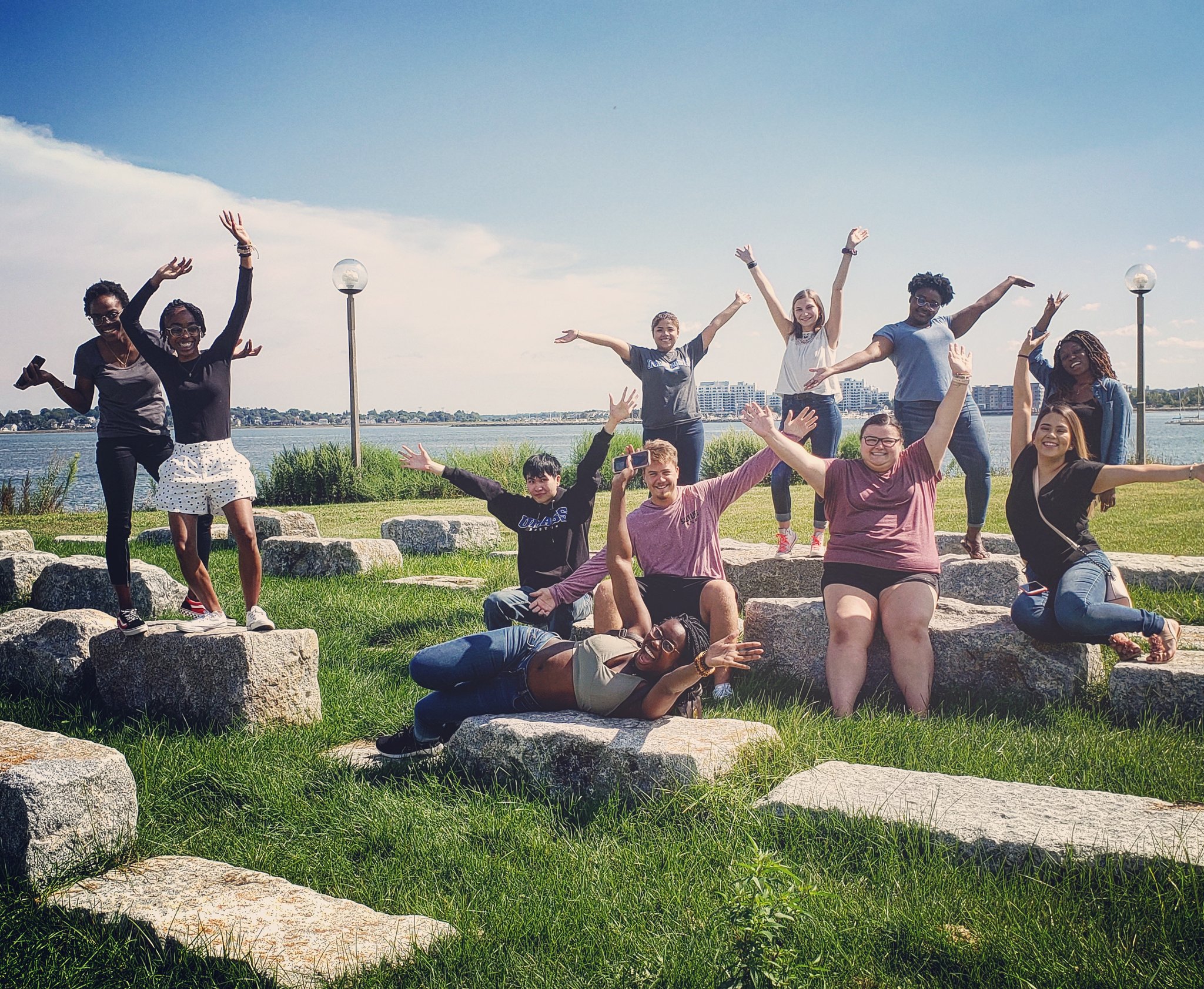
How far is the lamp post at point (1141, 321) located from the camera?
607 inches

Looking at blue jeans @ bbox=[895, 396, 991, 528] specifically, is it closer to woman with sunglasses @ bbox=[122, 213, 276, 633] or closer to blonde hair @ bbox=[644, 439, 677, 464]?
blonde hair @ bbox=[644, 439, 677, 464]

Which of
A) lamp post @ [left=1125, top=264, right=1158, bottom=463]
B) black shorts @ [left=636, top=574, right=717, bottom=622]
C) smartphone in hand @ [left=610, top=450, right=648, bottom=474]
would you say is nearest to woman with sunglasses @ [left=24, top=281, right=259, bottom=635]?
smartphone in hand @ [left=610, top=450, right=648, bottom=474]

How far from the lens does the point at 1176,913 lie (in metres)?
2.49

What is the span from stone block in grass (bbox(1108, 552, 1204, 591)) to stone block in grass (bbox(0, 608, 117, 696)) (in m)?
6.93

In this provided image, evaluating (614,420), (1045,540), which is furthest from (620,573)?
(1045,540)

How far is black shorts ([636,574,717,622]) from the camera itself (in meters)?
4.91

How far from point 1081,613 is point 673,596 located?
2.00 meters

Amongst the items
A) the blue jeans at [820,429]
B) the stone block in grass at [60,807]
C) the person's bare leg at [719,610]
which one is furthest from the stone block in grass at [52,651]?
the blue jeans at [820,429]

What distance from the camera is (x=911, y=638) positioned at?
4707mm

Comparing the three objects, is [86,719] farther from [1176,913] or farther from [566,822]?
[1176,913]

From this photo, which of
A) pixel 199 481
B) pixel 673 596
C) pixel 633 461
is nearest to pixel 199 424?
pixel 199 481

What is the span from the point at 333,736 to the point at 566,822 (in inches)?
64.0

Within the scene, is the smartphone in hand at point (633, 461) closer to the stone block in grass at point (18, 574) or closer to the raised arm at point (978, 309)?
the raised arm at point (978, 309)

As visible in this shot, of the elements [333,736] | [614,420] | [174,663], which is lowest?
[333,736]
